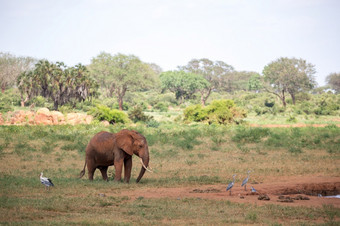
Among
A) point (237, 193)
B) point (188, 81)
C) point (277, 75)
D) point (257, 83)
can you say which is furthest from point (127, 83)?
point (237, 193)

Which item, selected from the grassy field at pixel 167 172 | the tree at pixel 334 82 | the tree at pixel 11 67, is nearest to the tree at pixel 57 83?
the grassy field at pixel 167 172

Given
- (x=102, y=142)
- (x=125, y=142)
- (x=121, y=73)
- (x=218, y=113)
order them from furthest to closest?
(x=121, y=73) < (x=218, y=113) < (x=102, y=142) < (x=125, y=142)

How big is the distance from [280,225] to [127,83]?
52019mm

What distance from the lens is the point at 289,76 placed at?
64250mm

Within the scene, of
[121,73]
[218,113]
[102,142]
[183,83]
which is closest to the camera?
[102,142]

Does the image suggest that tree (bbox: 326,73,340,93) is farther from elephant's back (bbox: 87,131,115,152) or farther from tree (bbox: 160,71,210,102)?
elephant's back (bbox: 87,131,115,152)

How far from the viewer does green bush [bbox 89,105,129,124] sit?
3390 centimetres

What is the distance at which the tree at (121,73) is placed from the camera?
5856 centimetres

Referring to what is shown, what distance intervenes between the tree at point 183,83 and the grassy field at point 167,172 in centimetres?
4502

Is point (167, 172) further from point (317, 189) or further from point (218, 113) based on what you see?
point (218, 113)

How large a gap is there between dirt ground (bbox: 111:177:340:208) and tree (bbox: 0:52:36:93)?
193 feet

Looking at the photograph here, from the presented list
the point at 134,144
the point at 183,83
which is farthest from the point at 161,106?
the point at 134,144

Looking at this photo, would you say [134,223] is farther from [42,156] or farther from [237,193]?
[42,156]

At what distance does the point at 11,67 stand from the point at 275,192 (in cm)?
6277
